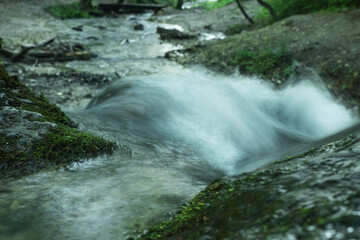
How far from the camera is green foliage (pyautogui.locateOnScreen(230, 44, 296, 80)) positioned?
9.14 m

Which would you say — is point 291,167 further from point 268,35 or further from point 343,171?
point 268,35

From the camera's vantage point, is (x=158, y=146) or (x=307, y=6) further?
(x=307, y=6)

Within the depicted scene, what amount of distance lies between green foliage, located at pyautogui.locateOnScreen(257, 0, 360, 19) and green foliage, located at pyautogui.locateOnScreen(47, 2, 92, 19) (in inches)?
591

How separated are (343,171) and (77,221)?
1781 mm

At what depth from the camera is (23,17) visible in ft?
63.3

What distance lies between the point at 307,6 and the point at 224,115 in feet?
31.3

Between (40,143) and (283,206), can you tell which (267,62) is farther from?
(283,206)

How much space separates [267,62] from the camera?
9.72m

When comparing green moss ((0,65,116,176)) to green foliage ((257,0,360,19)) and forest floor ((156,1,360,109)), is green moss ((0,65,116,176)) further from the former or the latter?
green foliage ((257,0,360,19))

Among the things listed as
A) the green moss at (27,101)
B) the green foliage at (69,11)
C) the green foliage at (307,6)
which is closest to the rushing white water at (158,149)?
the green moss at (27,101)

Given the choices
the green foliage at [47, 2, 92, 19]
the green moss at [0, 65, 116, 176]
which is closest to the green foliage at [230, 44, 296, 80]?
the green moss at [0, 65, 116, 176]

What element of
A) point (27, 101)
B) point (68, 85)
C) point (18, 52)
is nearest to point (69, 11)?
point (18, 52)

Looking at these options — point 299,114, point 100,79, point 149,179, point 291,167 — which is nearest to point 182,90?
point 299,114

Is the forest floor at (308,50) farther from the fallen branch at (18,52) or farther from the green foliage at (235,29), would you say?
the fallen branch at (18,52)
